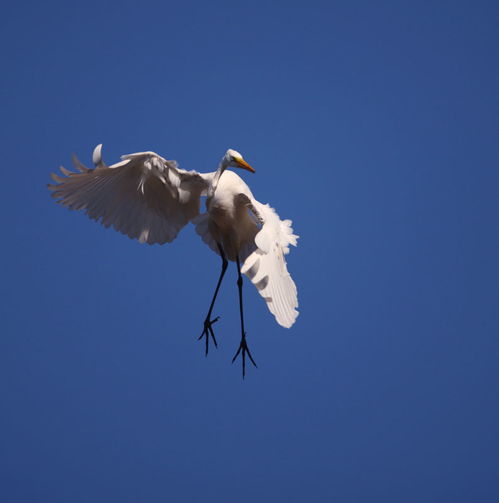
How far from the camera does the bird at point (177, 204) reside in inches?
173

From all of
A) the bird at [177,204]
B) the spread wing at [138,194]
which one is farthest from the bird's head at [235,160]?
the spread wing at [138,194]

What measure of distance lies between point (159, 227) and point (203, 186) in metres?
0.49

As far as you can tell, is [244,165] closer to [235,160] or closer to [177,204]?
[235,160]

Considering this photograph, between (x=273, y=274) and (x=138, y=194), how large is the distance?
4.33ft

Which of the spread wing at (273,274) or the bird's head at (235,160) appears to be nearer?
the spread wing at (273,274)

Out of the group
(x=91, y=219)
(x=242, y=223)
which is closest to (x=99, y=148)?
(x=91, y=219)

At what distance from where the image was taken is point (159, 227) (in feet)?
16.0

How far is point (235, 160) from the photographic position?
173 inches

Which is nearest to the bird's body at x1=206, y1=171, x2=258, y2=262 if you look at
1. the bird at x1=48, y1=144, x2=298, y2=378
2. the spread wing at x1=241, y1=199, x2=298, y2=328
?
the bird at x1=48, y1=144, x2=298, y2=378

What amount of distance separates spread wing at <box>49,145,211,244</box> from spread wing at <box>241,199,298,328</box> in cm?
72

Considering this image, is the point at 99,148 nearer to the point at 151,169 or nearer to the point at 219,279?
the point at 151,169

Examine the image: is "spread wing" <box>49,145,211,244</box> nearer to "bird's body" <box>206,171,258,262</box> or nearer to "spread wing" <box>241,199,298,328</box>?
"bird's body" <box>206,171,258,262</box>

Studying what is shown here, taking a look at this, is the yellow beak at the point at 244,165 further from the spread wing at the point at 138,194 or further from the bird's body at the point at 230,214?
the spread wing at the point at 138,194

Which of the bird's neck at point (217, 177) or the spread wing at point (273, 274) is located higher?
the bird's neck at point (217, 177)
